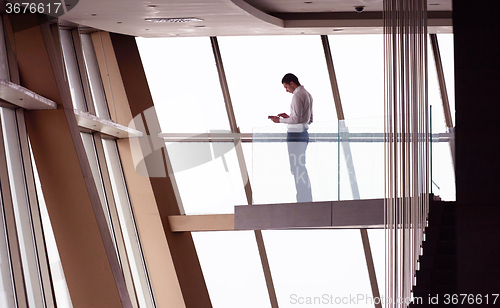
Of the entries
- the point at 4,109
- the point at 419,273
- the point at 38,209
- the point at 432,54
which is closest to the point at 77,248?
the point at 38,209

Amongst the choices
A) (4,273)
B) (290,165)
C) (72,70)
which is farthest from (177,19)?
(4,273)

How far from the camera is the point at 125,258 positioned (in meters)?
8.02

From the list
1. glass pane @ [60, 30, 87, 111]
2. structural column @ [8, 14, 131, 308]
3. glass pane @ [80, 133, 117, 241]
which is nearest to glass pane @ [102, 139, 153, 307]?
glass pane @ [80, 133, 117, 241]

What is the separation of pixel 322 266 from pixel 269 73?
3.27 meters

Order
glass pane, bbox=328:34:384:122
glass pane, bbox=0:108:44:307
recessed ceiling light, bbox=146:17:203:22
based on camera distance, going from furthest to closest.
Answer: glass pane, bbox=328:34:384:122
recessed ceiling light, bbox=146:17:203:22
glass pane, bbox=0:108:44:307

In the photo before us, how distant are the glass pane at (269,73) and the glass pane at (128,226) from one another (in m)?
2.15

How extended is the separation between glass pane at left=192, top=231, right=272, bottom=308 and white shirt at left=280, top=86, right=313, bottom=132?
2.88 meters

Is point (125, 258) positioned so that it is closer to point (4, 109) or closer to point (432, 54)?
point (4, 109)

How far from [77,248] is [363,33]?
541 cm

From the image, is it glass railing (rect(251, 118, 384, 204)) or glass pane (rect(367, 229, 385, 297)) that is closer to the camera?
glass railing (rect(251, 118, 384, 204))

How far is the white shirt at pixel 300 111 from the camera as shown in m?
7.20

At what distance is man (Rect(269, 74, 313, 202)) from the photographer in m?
7.26

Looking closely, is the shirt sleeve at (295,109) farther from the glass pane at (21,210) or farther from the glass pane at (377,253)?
the glass pane at (21,210)

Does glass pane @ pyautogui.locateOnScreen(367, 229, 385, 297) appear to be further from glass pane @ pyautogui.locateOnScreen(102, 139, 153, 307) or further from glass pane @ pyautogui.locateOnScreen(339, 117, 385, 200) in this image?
glass pane @ pyautogui.locateOnScreen(102, 139, 153, 307)
